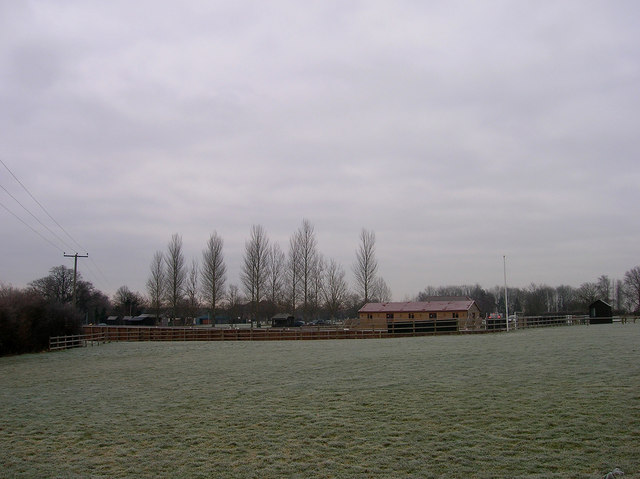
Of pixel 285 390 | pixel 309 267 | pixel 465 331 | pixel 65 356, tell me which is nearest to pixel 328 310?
pixel 309 267

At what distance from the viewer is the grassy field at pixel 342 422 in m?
8.34

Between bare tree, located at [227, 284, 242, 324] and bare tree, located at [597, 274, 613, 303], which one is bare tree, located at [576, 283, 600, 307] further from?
bare tree, located at [227, 284, 242, 324]

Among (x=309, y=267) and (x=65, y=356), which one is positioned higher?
(x=309, y=267)

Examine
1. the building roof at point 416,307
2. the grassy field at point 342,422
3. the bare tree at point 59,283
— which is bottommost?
the grassy field at point 342,422

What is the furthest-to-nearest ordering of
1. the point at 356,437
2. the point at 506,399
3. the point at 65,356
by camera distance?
the point at 65,356 → the point at 506,399 → the point at 356,437

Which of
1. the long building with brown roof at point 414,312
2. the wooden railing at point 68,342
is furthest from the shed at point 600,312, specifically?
the wooden railing at point 68,342

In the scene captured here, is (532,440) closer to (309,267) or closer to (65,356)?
(65,356)

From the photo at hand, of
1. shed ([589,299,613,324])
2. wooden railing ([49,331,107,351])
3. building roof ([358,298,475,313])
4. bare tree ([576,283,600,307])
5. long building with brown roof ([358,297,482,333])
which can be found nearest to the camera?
wooden railing ([49,331,107,351])

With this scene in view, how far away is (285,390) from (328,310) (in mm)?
71090

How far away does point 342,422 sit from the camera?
428 inches

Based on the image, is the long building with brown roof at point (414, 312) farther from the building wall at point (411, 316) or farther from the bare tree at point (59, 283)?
the bare tree at point (59, 283)

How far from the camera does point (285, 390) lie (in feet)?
48.8

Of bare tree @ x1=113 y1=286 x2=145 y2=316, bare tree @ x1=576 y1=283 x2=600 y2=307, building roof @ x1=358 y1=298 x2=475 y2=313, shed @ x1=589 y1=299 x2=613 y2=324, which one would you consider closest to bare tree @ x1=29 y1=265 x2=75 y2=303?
bare tree @ x1=113 y1=286 x2=145 y2=316

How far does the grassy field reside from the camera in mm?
8344
